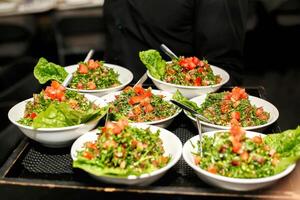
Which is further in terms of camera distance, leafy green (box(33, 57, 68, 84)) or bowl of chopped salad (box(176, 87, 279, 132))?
leafy green (box(33, 57, 68, 84))

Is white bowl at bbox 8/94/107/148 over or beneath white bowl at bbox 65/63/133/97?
over

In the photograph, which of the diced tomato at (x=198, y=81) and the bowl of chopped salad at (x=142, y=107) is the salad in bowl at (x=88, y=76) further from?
the diced tomato at (x=198, y=81)

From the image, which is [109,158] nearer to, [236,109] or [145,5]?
[236,109]

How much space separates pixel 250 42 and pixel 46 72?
3.51 metres

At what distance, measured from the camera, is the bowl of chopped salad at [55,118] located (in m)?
1.82

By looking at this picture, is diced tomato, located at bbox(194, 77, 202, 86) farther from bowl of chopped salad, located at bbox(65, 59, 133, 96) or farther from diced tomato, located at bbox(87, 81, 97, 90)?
diced tomato, located at bbox(87, 81, 97, 90)

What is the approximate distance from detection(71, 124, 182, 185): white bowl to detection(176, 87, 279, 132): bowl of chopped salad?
0.21 meters

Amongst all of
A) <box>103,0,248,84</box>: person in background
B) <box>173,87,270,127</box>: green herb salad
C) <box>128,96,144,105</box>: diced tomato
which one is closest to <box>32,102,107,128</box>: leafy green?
<box>128,96,144,105</box>: diced tomato

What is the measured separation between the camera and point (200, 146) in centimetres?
175

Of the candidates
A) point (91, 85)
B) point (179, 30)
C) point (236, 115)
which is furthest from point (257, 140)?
point (179, 30)

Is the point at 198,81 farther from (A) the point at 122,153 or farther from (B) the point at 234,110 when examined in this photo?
(A) the point at 122,153

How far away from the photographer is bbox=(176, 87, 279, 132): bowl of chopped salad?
197 cm

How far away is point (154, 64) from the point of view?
101 inches

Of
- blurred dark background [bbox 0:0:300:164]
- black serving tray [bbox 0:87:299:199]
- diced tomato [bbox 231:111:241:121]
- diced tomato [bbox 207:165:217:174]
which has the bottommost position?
blurred dark background [bbox 0:0:300:164]
